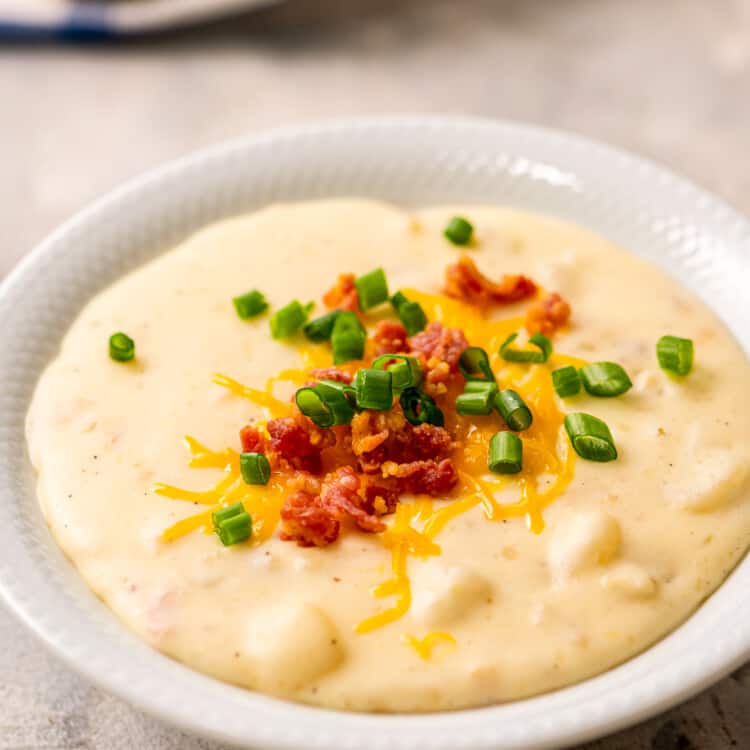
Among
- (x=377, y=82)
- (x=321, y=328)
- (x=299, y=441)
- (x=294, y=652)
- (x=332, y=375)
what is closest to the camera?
(x=294, y=652)

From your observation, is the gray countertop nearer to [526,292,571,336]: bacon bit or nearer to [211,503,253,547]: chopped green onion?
[526,292,571,336]: bacon bit

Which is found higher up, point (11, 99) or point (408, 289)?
point (408, 289)

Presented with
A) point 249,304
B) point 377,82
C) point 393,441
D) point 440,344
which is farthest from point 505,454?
point 377,82

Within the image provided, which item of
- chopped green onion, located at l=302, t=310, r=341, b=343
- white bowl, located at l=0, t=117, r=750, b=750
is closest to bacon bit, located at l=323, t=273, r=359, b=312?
chopped green onion, located at l=302, t=310, r=341, b=343

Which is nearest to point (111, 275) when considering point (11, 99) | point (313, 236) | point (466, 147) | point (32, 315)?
point (32, 315)

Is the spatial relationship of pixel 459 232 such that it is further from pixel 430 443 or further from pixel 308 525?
pixel 308 525

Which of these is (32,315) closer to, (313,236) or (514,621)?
(313,236)

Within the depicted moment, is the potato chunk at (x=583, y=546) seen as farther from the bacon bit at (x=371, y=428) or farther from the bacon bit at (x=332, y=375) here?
the bacon bit at (x=332, y=375)
